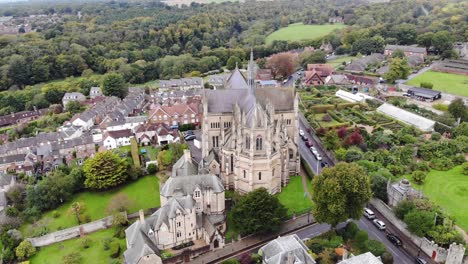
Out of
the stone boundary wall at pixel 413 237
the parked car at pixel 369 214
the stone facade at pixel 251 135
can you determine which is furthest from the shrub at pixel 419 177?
the stone facade at pixel 251 135

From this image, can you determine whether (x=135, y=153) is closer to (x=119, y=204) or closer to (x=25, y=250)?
(x=119, y=204)

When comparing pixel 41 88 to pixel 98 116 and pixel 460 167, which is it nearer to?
pixel 98 116

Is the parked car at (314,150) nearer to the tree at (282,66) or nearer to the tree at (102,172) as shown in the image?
the tree at (102,172)

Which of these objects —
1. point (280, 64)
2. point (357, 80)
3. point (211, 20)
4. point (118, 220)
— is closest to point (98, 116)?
point (118, 220)

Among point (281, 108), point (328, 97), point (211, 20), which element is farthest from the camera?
point (211, 20)

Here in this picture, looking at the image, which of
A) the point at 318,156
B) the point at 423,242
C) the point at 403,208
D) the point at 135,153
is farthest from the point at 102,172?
the point at 423,242
